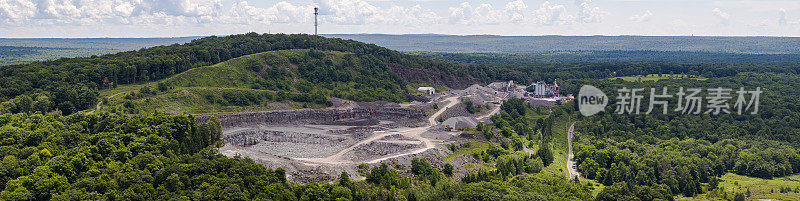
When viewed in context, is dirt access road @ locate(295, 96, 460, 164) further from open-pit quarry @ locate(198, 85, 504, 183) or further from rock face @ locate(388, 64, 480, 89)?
rock face @ locate(388, 64, 480, 89)

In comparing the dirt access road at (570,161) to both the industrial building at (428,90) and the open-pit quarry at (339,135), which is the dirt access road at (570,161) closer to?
the open-pit quarry at (339,135)

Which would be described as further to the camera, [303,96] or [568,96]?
[568,96]

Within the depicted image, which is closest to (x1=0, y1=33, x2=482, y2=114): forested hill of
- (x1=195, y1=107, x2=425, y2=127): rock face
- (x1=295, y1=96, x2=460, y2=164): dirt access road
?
(x1=195, y1=107, x2=425, y2=127): rock face

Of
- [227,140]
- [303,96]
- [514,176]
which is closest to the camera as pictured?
[514,176]

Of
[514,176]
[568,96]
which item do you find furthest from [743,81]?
[514,176]

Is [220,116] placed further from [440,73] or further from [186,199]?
[440,73]

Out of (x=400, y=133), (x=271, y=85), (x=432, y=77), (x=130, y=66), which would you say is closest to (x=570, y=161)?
(x=400, y=133)

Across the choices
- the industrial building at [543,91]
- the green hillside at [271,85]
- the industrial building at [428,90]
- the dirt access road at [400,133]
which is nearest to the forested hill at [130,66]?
the green hillside at [271,85]
